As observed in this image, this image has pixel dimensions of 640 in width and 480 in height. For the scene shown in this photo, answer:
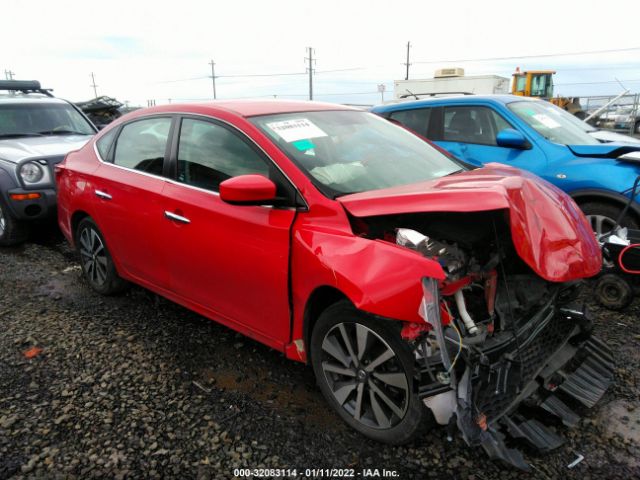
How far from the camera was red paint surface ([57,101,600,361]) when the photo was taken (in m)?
2.04

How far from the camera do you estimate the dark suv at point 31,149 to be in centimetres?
543

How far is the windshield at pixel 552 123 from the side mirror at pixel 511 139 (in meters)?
0.28

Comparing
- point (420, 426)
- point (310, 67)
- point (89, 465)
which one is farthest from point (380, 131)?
point (310, 67)

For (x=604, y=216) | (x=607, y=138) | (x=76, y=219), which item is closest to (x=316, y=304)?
(x=76, y=219)

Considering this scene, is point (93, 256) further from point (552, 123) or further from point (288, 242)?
point (552, 123)

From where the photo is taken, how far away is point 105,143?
4039mm

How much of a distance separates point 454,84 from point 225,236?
66.0 ft

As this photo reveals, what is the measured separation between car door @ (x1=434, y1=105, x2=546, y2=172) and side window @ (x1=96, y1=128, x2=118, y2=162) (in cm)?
347

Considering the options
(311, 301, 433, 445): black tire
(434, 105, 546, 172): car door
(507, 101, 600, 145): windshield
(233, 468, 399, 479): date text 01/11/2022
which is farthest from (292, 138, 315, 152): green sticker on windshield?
(507, 101, 600, 145): windshield

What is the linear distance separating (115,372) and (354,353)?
167 cm

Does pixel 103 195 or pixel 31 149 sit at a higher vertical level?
pixel 31 149

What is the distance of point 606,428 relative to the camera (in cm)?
248

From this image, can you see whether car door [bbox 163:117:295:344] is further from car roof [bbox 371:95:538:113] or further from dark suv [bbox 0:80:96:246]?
car roof [bbox 371:95:538:113]

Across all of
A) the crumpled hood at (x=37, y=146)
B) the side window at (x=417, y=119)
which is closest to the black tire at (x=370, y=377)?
the side window at (x=417, y=119)
